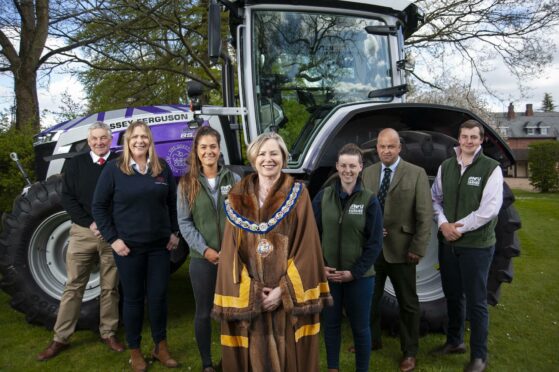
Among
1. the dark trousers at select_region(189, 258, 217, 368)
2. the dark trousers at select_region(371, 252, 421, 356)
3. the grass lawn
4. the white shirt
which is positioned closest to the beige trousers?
the grass lawn

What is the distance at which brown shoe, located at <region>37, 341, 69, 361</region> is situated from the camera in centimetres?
346

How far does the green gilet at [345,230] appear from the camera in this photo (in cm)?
271

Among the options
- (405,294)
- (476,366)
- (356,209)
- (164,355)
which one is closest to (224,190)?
(356,209)

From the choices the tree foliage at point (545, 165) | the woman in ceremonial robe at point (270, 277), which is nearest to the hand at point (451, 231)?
the woman in ceremonial robe at point (270, 277)

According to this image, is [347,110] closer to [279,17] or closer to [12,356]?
[279,17]

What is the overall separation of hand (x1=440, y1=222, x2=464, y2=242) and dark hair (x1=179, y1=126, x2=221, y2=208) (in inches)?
63.2

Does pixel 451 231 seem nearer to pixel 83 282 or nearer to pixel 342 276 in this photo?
pixel 342 276

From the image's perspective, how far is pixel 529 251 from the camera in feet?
24.1

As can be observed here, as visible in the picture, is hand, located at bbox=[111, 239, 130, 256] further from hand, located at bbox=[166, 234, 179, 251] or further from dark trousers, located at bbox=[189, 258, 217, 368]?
dark trousers, located at bbox=[189, 258, 217, 368]

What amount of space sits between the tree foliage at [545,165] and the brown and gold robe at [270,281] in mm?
19543

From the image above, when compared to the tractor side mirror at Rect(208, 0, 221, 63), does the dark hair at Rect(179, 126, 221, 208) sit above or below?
below

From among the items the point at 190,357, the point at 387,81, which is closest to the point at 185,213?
the point at 190,357

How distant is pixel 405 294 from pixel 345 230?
2.71 ft

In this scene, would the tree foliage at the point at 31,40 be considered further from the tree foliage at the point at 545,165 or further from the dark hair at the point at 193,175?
the tree foliage at the point at 545,165
